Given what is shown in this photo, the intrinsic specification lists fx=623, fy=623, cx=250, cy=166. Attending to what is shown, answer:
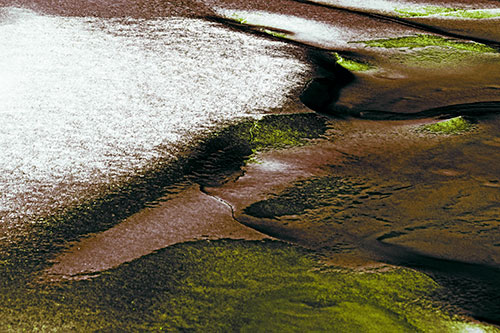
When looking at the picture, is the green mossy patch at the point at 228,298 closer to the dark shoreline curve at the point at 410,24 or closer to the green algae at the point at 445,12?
the dark shoreline curve at the point at 410,24

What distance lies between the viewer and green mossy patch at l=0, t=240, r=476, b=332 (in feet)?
4.54

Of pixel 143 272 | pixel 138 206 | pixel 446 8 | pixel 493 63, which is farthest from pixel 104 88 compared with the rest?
pixel 446 8

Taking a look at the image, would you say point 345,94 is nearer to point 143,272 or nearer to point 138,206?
point 138,206

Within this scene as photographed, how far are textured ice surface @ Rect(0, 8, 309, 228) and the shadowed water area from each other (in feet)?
0.03

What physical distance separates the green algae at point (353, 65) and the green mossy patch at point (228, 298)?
1637mm

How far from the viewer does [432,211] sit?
1855 mm

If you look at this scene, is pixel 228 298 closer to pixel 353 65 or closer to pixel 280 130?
Answer: pixel 280 130

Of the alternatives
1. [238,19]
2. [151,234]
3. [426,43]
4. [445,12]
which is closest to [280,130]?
[151,234]

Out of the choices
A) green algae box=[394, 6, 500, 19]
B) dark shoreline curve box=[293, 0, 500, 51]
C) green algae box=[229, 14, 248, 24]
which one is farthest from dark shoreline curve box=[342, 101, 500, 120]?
green algae box=[394, 6, 500, 19]

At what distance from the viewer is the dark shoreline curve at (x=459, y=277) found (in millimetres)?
1465

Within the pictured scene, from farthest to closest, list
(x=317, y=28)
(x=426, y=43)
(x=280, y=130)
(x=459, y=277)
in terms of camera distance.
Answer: (x=317, y=28) < (x=426, y=43) < (x=280, y=130) < (x=459, y=277)

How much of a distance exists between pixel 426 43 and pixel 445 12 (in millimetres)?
787

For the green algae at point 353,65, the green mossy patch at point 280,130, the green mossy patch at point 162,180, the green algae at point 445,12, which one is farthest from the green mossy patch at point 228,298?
the green algae at point 445,12

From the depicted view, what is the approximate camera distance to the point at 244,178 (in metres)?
2.03
